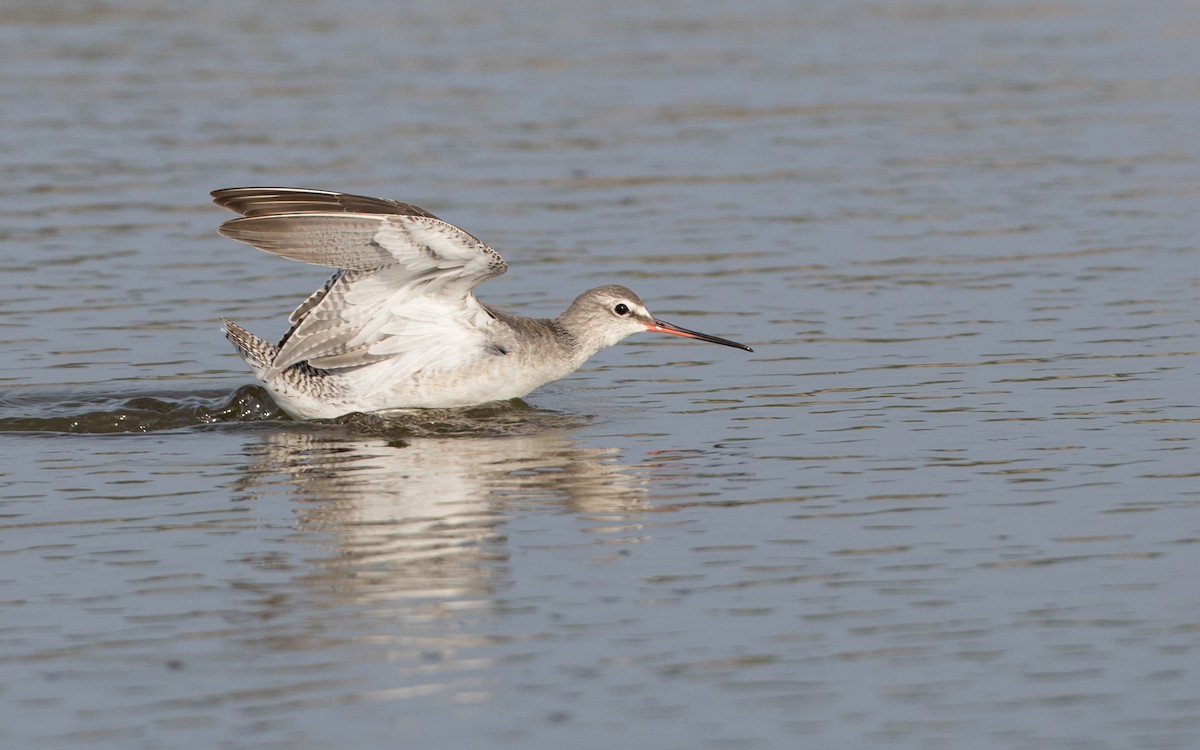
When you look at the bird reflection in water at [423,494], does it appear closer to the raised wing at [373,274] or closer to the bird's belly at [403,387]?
the bird's belly at [403,387]

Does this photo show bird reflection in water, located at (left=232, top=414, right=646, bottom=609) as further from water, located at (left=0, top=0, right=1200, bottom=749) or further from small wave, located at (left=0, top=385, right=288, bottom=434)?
small wave, located at (left=0, top=385, right=288, bottom=434)

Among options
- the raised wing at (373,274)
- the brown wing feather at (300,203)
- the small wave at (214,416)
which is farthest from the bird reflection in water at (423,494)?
the brown wing feather at (300,203)

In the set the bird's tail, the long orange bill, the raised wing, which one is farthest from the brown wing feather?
the long orange bill

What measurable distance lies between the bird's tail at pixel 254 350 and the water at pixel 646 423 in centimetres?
38

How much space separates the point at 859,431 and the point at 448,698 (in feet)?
15.5

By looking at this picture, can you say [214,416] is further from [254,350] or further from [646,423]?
[646,423]

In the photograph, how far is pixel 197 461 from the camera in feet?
35.9

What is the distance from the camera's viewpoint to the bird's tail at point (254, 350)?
1209cm

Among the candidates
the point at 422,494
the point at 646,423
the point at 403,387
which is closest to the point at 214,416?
the point at 403,387

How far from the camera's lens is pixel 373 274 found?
11.6 meters

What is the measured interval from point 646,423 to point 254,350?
2.57 m

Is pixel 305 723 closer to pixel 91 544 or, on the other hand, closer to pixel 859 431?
pixel 91 544

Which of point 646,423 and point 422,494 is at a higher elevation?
point 646,423

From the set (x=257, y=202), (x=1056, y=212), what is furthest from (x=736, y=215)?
(x=257, y=202)
